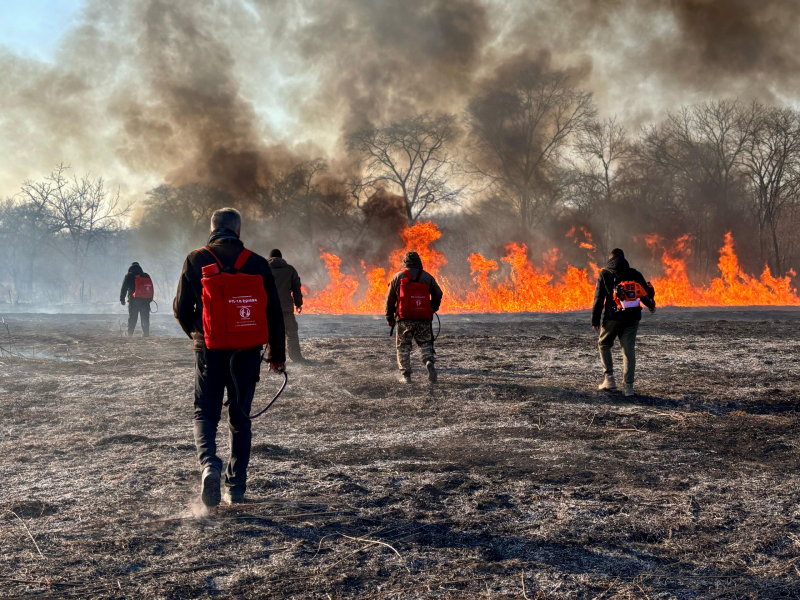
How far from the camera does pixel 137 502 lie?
162 inches

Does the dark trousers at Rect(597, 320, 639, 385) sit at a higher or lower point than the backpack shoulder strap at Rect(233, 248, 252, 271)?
lower

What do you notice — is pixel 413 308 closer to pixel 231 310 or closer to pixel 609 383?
pixel 609 383

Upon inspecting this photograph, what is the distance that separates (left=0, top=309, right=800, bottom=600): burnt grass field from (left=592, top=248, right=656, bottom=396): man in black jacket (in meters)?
A: 0.49

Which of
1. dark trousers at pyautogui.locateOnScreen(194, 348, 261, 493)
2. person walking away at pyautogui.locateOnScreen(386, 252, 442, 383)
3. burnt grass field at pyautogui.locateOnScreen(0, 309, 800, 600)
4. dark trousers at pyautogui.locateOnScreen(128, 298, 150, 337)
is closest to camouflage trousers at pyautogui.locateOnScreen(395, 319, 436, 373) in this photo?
person walking away at pyautogui.locateOnScreen(386, 252, 442, 383)

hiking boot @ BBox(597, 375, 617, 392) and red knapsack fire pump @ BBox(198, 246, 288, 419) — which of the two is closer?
red knapsack fire pump @ BBox(198, 246, 288, 419)

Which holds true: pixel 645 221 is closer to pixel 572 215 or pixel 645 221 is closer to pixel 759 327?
pixel 572 215

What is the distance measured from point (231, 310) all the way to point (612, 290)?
212 inches

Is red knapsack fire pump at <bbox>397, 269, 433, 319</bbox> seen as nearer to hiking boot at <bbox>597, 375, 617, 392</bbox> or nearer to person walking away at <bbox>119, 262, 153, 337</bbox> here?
hiking boot at <bbox>597, 375, 617, 392</bbox>

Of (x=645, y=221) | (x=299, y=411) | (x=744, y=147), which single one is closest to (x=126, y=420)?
(x=299, y=411)

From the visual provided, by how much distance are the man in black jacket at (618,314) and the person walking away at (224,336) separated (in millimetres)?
4975

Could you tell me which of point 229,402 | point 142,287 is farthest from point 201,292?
point 142,287

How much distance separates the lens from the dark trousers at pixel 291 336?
10641 mm

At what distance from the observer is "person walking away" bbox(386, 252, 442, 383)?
28.4 ft

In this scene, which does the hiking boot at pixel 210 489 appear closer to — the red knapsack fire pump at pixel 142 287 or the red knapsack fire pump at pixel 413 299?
the red knapsack fire pump at pixel 413 299
